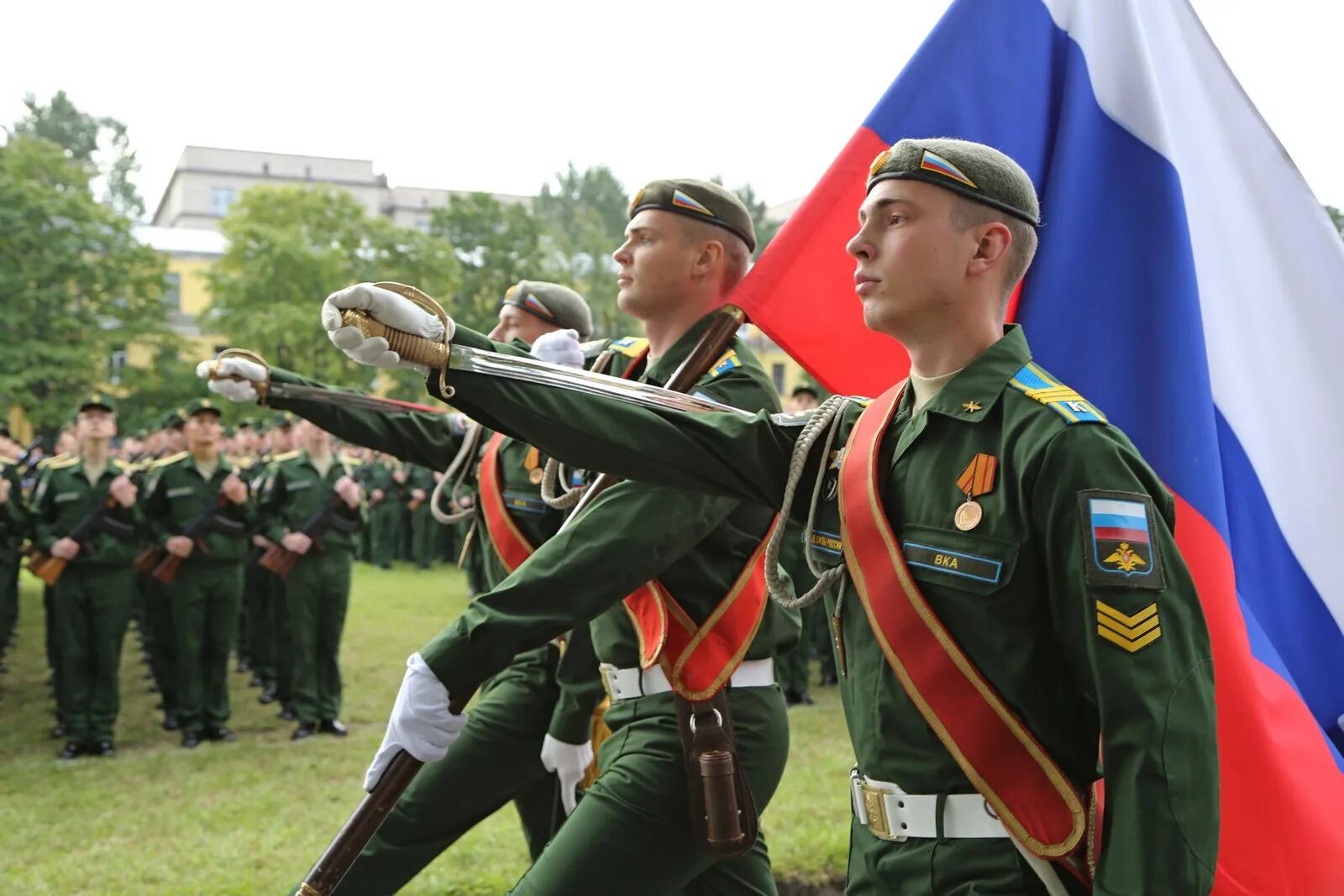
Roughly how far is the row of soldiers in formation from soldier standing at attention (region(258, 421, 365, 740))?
0.04 feet

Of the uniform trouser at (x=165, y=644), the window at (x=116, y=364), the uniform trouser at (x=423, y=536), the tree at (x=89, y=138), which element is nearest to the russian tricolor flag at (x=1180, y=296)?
the uniform trouser at (x=165, y=644)

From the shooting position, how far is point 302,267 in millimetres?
35875

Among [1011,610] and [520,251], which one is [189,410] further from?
[520,251]

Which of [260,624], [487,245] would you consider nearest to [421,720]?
[260,624]

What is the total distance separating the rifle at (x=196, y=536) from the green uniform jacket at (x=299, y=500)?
53 cm

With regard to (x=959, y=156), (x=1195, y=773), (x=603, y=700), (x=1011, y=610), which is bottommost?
(x=603, y=700)

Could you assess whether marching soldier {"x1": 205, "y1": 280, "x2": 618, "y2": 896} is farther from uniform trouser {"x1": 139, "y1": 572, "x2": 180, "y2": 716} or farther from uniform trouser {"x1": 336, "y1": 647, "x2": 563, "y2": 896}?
uniform trouser {"x1": 139, "y1": 572, "x2": 180, "y2": 716}

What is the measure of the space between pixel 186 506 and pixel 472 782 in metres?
6.54

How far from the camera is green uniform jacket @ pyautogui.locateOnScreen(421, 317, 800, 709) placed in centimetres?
298

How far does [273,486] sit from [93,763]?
2667mm

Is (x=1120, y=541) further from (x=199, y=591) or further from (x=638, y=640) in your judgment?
(x=199, y=591)

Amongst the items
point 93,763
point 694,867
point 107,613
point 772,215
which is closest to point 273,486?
point 107,613

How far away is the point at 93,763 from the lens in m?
8.82

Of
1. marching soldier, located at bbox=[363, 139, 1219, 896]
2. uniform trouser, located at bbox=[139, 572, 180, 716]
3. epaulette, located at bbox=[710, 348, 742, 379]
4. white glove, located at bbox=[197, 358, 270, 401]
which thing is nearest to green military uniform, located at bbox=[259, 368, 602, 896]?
white glove, located at bbox=[197, 358, 270, 401]
